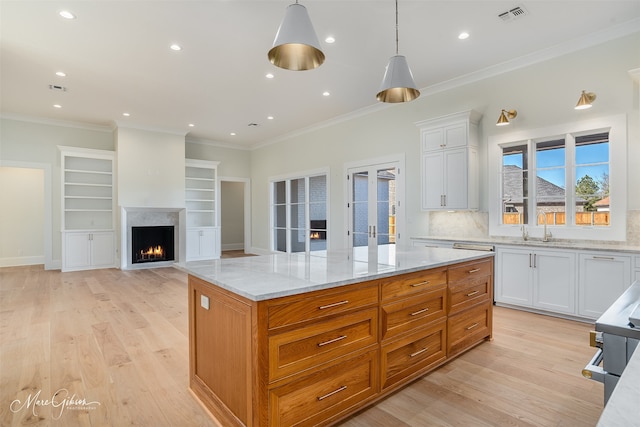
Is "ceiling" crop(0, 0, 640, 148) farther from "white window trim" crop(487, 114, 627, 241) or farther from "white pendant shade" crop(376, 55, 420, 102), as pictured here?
"white pendant shade" crop(376, 55, 420, 102)

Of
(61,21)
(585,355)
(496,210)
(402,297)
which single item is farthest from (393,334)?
(61,21)

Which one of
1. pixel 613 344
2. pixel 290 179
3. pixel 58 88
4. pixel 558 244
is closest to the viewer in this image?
pixel 613 344

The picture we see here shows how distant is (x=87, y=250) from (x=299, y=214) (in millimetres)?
4745

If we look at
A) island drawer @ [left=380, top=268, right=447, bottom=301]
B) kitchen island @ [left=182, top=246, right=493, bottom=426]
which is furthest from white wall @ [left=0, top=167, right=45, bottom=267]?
island drawer @ [left=380, top=268, right=447, bottom=301]

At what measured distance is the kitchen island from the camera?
162 centimetres

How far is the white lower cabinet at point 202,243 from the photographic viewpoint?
27.7 feet

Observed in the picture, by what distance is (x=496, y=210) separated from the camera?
15.5 ft

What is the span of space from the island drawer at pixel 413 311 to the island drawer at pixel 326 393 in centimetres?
21

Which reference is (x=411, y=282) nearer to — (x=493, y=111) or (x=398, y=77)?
(x=398, y=77)

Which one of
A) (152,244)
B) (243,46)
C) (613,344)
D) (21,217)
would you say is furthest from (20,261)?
(613,344)

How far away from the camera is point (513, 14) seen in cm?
341

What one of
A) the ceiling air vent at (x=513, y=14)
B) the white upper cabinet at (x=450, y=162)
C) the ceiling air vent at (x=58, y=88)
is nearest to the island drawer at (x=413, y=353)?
the white upper cabinet at (x=450, y=162)

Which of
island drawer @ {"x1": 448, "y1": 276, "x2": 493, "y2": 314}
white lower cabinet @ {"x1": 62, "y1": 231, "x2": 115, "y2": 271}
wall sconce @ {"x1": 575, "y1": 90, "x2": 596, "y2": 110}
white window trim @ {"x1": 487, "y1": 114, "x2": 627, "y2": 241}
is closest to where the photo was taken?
island drawer @ {"x1": 448, "y1": 276, "x2": 493, "y2": 314}

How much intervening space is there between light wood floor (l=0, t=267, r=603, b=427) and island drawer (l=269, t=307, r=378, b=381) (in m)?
0.50
